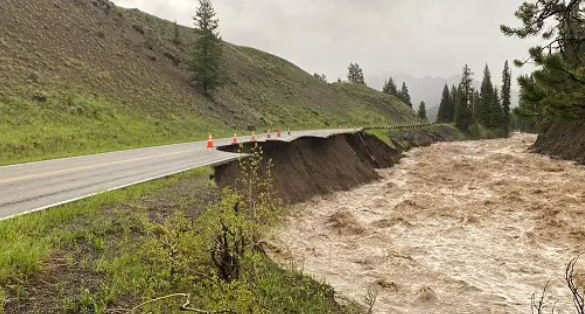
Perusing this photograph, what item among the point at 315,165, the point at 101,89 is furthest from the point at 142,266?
the point at 101,89

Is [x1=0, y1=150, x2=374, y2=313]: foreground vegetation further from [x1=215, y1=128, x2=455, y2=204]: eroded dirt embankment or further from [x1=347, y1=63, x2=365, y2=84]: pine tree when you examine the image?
[x1=347, y1=63, x2=365, y2=84]: pine tree

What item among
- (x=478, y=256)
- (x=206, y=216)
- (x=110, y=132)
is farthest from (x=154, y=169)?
(x=110, y=132)

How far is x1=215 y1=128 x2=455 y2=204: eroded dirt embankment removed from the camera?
62.6ft

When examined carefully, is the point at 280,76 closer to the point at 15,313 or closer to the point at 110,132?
the point at 110,132

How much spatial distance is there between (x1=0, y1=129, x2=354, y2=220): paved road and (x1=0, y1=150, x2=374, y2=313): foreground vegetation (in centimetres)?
88

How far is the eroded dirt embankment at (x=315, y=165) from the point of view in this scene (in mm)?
19088

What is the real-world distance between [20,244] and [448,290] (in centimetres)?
923

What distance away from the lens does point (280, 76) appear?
75938 mm

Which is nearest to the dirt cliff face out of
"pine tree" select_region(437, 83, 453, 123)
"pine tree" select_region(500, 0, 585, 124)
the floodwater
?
the floodwater

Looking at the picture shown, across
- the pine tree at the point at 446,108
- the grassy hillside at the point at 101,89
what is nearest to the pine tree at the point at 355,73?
the pine tree at the point at 446,108

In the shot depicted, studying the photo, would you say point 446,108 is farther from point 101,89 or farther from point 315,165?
point 101,89

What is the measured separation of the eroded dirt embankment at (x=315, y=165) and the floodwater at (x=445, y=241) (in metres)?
0.98

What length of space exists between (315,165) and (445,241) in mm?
10652

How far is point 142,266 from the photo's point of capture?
598 centimetres
